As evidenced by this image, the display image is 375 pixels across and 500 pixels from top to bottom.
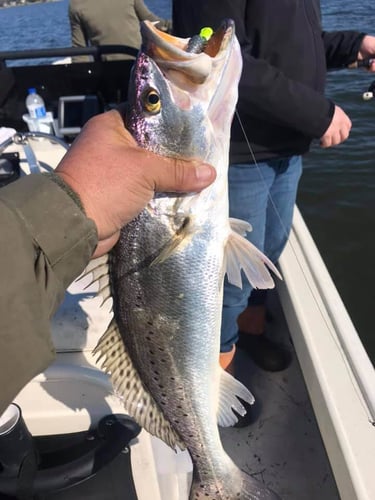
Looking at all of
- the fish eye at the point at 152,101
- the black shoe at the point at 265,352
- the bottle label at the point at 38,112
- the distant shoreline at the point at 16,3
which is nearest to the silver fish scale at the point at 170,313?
the fish eye at the point at 152,101

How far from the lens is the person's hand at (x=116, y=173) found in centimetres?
111

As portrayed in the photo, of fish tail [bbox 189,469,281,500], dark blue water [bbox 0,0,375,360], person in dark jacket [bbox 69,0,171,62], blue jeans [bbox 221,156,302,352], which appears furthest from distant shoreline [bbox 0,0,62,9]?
fish tail [bbox 189,469,281,500]

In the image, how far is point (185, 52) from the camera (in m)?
1.17

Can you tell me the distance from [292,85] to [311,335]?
39.4 inches

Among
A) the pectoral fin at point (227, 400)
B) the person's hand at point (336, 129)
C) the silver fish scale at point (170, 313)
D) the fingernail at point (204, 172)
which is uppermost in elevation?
the fingernail at point (204, 172)

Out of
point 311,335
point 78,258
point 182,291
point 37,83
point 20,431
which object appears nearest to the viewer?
point 78,258

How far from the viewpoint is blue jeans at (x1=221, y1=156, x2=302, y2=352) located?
197cm

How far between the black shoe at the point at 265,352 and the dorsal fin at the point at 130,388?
1310 mm

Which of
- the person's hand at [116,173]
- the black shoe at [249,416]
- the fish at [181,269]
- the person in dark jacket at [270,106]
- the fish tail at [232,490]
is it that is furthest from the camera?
the black shoe at [249,416]

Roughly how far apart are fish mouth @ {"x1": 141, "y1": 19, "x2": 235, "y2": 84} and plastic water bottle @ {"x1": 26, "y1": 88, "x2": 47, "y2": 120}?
2871 mm

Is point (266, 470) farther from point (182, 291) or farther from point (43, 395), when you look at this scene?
point (182, 291)

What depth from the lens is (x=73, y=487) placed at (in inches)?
64.3

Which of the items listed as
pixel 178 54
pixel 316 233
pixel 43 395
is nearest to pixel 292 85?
pixel 178 54

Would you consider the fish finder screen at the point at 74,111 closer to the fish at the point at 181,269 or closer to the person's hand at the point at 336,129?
the person's hand at the point at 336,129
